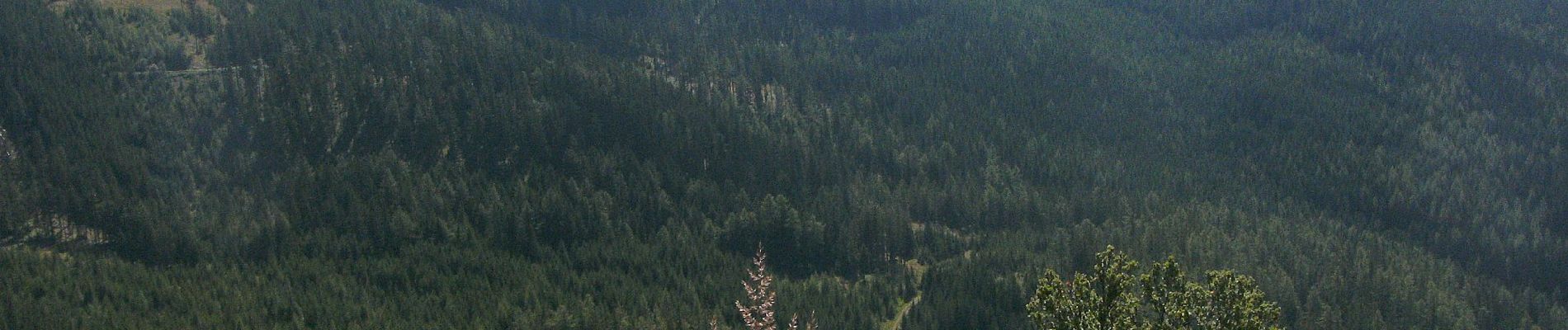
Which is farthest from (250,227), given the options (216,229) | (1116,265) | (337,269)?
(1116,265)

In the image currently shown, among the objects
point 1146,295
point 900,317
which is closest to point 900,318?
point 900,317

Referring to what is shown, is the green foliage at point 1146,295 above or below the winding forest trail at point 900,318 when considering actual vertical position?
above

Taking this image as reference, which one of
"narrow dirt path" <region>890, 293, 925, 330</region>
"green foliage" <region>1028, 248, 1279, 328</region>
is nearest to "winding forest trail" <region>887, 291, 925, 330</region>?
"narrow dirt path" <region>890, 293, 925, 330</region>

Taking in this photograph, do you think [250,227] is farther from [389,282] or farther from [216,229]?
[389,282]

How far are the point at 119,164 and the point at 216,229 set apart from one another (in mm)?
21258

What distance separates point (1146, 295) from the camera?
49.7 m

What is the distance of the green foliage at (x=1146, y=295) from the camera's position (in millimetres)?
47188

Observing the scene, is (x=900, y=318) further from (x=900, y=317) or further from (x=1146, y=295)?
(x=1146, y=295)

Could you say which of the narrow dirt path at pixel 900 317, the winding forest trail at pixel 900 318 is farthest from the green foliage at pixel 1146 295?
the narrow dirt path at pixel 900 317

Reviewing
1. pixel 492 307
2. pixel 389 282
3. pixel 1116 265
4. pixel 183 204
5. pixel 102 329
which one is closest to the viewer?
pixel 1116 265

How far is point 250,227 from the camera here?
196750 millimetres

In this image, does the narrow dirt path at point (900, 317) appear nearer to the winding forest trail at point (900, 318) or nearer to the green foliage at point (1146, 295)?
the winding forest trail at point (900, 318)

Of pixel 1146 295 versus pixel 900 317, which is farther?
pixel 900 317

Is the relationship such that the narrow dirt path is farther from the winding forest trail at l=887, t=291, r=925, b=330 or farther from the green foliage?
the green foliage
